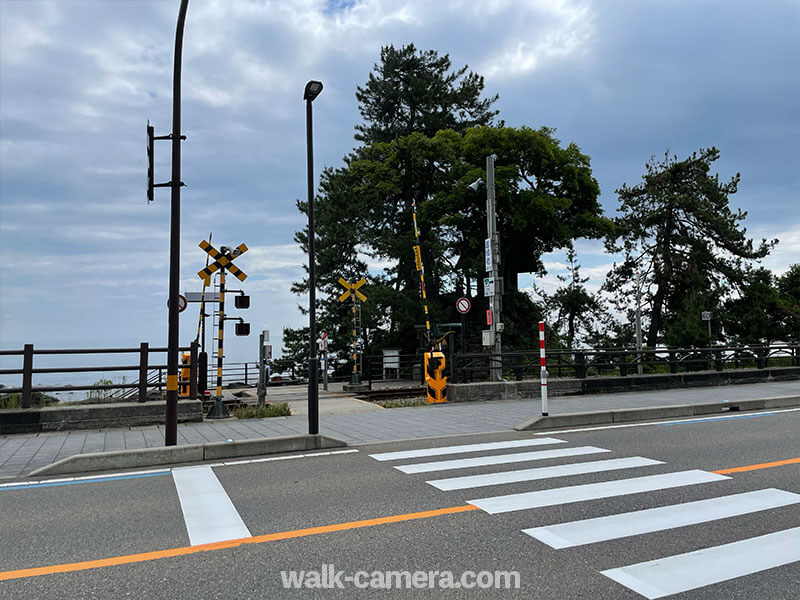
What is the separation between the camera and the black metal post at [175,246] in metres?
8.57

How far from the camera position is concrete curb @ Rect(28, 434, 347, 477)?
298 inches

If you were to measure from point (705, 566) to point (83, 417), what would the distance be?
1088cm

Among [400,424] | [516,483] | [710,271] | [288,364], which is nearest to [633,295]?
[710,271]

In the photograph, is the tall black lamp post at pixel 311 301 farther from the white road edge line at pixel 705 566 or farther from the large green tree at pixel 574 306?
the large green tree at pixel 574 306

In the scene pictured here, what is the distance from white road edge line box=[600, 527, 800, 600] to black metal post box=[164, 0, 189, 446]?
6589 mm

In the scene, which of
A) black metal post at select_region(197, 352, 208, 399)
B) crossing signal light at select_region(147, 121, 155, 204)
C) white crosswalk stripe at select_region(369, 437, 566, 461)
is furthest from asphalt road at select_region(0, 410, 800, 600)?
black metal post at select_region(197, 352, 208, 399)

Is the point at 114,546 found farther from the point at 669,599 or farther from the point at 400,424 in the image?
the point at 400,424

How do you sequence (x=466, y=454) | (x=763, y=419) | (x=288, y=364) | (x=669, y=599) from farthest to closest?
(x=288, y=364) → (x=763, y=419) → (x=466, y=454) → (x=669, y=599)

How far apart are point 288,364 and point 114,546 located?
1158 inches

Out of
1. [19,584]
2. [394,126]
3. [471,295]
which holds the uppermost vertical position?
[394,126]

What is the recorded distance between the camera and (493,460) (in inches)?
305

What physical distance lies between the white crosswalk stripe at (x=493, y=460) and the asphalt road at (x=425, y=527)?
40mm

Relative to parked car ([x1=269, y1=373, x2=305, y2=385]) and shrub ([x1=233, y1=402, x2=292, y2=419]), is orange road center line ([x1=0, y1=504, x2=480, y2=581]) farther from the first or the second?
parked car ([x1=269, y1=373, x2=305, y2=385])

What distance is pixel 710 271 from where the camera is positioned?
40.2 meters
